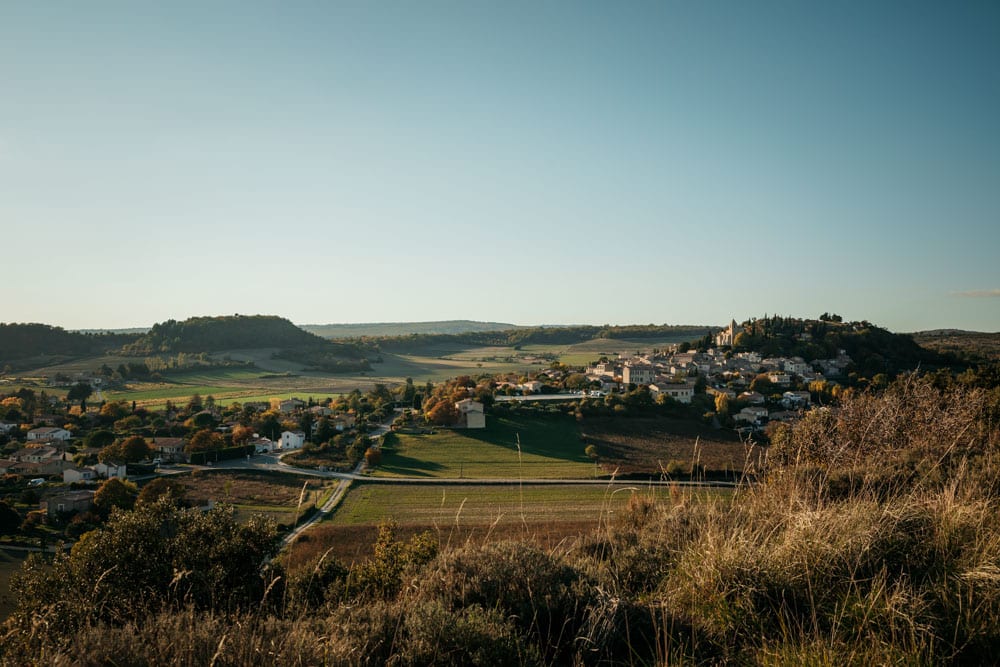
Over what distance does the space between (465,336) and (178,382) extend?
58.4 meters

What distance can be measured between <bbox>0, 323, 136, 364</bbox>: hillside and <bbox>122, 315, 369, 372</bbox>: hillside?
15.3ft

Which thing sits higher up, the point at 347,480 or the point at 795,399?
the point at 795,399

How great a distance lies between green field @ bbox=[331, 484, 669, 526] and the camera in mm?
17406

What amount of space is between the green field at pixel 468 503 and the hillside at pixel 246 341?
5319cm

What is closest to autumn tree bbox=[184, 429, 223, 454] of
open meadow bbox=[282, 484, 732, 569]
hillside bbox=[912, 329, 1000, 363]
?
open meadow bbox=[282, 484, 732, 569]

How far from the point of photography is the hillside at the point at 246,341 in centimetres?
7648

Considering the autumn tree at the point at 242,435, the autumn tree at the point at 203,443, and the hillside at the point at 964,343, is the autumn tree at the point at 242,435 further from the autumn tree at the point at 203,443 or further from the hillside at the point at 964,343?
the hillside at the point at 964,343

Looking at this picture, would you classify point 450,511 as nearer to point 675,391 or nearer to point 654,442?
point 654,442

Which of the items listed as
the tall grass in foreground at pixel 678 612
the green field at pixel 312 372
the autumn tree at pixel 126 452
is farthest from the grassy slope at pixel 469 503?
the green field at pixel 312 372

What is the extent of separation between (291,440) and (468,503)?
16350mm

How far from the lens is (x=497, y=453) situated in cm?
2823

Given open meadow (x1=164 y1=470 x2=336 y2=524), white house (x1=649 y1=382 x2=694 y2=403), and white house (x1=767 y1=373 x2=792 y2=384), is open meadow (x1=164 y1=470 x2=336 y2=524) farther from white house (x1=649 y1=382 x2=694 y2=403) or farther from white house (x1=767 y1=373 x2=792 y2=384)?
white house (x1=767 y1=373 x2=792 y2=384)

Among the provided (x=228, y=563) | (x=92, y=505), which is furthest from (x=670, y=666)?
(x=92, y=505)

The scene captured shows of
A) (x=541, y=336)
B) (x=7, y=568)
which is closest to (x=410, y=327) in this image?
(x=541, y=336)
